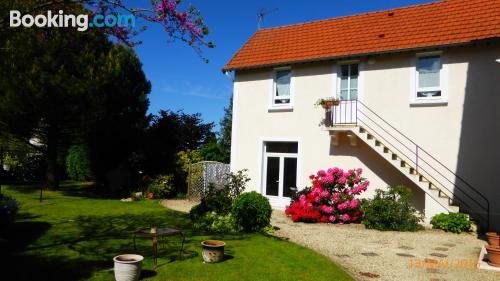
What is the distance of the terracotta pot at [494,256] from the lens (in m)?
7.86

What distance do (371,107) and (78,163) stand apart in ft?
67.0

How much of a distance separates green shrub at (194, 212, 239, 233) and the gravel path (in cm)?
133

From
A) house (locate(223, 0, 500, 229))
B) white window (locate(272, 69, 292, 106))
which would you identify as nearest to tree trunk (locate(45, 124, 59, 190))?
house (locate(223, 0, 500, 229))

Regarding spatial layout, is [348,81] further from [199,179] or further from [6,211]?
[6,211]

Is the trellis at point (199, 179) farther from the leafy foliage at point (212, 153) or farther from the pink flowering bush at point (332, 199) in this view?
the pink flowering bush at point (332, 199)

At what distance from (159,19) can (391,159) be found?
10053 millimetres

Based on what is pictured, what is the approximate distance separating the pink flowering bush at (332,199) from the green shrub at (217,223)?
316 centimetres

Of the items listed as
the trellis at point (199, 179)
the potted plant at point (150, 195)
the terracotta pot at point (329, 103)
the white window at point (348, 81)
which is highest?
the white window at point (348, 81)

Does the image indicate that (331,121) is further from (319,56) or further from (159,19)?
(159,19)

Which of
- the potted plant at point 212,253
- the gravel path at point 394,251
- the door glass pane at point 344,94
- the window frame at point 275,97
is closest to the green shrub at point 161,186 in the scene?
the window frame at point 275,97

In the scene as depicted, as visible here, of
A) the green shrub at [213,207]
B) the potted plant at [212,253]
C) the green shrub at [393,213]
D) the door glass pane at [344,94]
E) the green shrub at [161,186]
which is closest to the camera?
the potted plant at [212,253]

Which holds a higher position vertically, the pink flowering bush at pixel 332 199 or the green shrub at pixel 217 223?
the pink flowering bush at pixel 332 199

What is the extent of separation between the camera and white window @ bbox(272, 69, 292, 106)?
1744 centimetres

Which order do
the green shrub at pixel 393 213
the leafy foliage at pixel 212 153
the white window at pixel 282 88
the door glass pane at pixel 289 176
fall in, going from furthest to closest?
the leafy foliage at pixel 212 153
the white window at pixel 282 88
the door glass pane at pixel 289 176
the green shrub at pixel 393 213
